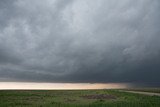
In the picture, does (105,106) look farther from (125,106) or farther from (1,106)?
(1,106)

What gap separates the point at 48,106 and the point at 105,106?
27.6 ft

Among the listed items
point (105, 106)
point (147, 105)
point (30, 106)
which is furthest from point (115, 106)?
point (30, 106)

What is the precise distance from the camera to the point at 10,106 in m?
35.6

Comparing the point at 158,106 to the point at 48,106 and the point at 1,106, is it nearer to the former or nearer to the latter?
the point at 48,106

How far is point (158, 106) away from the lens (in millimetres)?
34000

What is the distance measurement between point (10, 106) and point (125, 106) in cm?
1711

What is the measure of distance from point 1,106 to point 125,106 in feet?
60.4

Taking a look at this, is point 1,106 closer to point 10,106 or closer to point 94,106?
point 10,106

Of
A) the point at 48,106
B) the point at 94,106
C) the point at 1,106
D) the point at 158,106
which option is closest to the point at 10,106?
the point at 1,106

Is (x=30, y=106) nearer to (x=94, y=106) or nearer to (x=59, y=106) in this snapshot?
(x=59, y=106)

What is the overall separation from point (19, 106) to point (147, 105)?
19.3 meters

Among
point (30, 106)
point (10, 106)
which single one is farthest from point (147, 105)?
point (10, 106)

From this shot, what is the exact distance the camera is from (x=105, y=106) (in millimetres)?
34406

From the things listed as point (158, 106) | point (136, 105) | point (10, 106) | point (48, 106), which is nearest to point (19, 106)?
point (10, 106)
